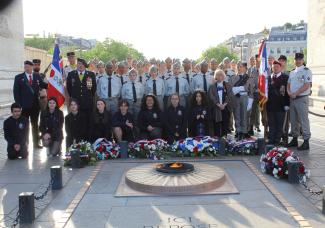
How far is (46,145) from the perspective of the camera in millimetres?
9047

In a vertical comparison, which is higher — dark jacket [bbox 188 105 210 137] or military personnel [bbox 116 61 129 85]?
military personnel [bbox 116 61 129 85]

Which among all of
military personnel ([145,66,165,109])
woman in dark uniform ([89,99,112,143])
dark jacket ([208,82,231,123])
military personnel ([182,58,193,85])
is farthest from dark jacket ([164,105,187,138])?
woman in dark uniform ([89,99,112,143])

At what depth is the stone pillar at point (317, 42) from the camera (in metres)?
16.5

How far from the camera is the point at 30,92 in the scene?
9672 mm

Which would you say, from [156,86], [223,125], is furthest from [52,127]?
[223,125]

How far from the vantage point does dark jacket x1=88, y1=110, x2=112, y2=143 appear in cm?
926

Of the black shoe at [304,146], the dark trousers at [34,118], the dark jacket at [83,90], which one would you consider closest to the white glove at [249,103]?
the black shoe at [304,146]

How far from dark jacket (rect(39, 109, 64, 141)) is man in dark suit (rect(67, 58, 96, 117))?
0.67 m

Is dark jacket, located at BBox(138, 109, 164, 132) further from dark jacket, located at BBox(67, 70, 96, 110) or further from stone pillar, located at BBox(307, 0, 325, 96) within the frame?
stone pillar, located at BBox(307, 0, 325, 96)

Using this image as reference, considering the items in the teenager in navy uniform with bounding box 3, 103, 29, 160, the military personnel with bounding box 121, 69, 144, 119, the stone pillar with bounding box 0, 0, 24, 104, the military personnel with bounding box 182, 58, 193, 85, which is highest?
the stone pillar with bounding box 0, 0, 24, 104

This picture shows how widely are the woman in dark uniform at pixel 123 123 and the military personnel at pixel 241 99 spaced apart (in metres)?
2.52

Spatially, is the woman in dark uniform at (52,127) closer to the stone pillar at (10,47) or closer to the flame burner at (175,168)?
the flame burner at (175,168)

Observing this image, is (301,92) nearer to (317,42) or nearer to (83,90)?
(83,90)

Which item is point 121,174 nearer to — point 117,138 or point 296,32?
point 117,138
